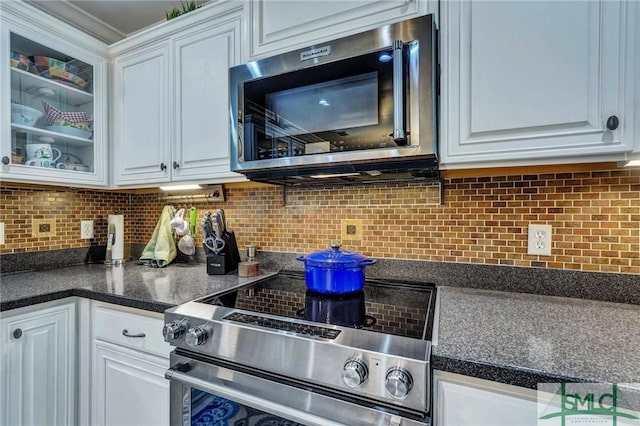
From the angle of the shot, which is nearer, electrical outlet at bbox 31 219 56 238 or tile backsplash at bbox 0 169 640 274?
tile backsplash at bbox 0 169 640 274

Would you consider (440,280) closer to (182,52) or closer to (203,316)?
(203,316)

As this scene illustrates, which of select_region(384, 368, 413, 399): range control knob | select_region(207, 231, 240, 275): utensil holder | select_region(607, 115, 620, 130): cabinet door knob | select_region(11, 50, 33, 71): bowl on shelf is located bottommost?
select_region(384, 368, 413, 399): range control knob

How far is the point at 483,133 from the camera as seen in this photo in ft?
3.19

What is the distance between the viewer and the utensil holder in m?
1.51

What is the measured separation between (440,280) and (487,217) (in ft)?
1.03

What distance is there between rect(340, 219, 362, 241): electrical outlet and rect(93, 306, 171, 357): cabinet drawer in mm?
823

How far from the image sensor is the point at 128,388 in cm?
118

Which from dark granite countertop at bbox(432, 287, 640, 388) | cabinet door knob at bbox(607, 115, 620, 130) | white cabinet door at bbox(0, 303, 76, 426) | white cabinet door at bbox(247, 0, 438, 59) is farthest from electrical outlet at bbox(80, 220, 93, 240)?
cabinet door knob at bbox(607, 115, 620, 130)

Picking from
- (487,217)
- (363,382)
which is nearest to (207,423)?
(363,382)

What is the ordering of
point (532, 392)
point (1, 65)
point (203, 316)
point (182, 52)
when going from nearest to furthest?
point (532, 392)
point (203, 316)
point (1, 65)
point (182, 52)

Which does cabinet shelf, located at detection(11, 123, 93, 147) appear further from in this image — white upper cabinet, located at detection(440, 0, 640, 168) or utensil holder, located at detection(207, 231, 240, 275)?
white upper cabinet, located at detection(440, 0, 640, 168)

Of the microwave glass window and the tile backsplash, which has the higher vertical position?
the microwave glass window

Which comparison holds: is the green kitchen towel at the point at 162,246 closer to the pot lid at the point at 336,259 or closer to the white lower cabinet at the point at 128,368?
the white lower cabinet at the point at 128,368

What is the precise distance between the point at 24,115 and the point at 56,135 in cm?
14
